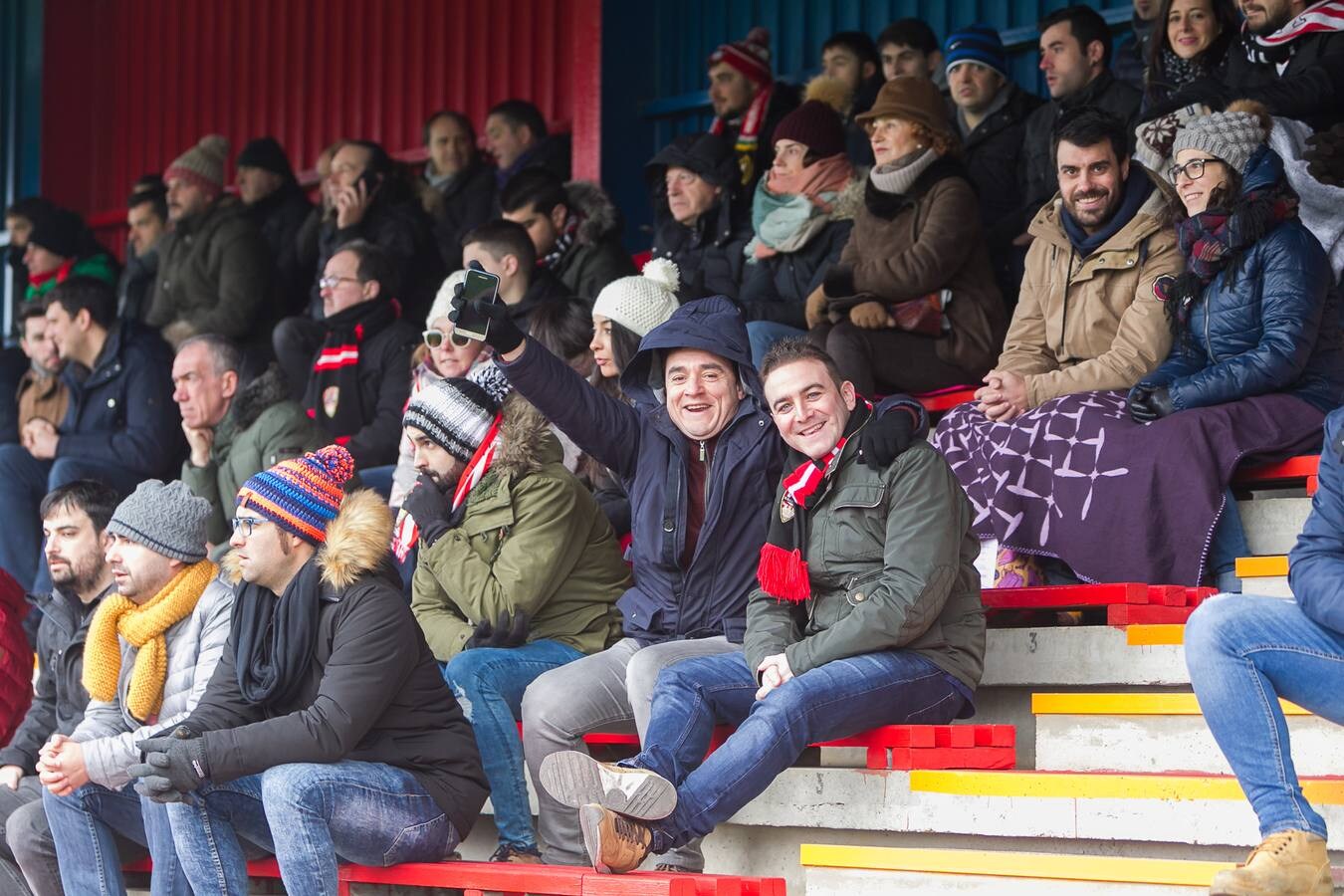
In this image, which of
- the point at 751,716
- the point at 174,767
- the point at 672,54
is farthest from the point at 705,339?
the point at 672,54

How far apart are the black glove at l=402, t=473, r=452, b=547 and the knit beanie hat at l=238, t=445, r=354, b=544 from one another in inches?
21.7

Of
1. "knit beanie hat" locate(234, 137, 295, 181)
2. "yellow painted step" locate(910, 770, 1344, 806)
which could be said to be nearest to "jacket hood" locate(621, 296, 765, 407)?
"yellow painted step" locate(910, 770, 1344, 806)

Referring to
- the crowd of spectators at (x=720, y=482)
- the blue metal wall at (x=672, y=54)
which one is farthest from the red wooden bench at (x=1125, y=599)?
the blue metal wall at (x=672, y=54)

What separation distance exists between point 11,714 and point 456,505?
1624 millimetres

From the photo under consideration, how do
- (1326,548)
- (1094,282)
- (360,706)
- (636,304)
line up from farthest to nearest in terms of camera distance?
1. (636,304)
2. (1094,282)
3. (360,706)
4. (1326,548)

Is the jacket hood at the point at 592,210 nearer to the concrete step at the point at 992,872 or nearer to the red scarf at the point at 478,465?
the red scarf at the point at 478,465

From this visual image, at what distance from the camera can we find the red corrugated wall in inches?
349

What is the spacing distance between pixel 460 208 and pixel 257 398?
198 cm

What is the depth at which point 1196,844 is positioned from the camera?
11.8 feet

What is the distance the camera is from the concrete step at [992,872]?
3.47 metres

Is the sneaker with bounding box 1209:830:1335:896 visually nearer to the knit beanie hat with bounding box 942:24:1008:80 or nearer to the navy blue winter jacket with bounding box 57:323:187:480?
the knit beanie hat with bounding box 942:24:1008:80

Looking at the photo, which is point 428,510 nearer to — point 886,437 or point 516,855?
point 516,855

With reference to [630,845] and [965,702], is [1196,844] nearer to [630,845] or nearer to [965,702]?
[965,702]

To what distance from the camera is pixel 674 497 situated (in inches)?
183
